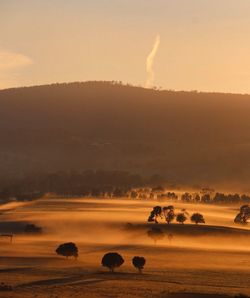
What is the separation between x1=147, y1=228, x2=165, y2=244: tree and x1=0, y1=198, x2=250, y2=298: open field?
42cm

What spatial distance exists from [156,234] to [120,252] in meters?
11.0

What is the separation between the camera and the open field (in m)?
44.8

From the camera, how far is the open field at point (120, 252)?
44812mm

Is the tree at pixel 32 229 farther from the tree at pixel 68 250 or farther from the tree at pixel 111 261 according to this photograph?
the tree at pixel 111 261

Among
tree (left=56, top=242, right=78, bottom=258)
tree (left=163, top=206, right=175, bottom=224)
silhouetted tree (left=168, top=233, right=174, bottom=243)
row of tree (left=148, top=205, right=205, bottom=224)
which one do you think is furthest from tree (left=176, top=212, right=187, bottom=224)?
tree (left=56, top=242, right=78, bottom=258)

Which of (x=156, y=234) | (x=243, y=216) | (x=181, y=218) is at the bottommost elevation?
(x=156, y=234)

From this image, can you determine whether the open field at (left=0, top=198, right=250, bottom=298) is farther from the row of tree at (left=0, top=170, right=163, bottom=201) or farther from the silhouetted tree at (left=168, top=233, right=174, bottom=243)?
the row of tree at (left=0, top=170, right=163, bottom=201)

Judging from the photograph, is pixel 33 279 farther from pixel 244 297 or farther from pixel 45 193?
pixel 45 193

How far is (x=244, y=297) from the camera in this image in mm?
39344

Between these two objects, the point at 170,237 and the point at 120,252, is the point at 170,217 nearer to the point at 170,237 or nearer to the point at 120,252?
the point at 170,237

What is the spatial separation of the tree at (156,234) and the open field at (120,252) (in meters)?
0.42

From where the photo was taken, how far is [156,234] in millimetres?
73375

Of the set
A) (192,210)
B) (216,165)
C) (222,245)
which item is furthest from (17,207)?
(216,165)

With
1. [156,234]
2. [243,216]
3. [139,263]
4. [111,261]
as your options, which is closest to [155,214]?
[243,216]
